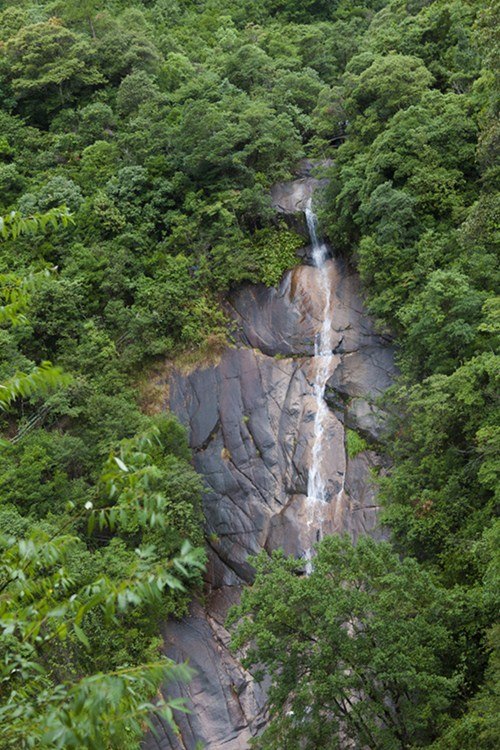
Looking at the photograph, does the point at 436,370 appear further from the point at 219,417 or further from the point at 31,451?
the point at 31,451

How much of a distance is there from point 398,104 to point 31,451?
581 inches

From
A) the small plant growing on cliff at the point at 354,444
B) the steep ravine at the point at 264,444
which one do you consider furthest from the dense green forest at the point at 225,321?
the small plant growing on cliff at the point at 354,444

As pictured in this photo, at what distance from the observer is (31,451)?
A: 15.8 metres

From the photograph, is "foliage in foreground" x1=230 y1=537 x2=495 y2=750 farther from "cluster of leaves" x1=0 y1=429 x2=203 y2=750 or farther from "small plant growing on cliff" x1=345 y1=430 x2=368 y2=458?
"cluster of leaves" x1=0 y1=429 x2=203 y2=750

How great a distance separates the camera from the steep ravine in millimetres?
15070

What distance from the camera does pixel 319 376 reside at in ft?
63.0

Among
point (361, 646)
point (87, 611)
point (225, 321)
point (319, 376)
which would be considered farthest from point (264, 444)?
point (87, 611)

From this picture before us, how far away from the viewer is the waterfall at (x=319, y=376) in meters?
17.3

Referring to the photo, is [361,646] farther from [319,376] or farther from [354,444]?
[319,376]

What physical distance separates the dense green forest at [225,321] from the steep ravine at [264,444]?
Result: 0.98 metres

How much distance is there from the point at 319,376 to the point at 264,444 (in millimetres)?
2615

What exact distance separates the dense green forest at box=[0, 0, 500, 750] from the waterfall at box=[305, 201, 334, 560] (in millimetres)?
811

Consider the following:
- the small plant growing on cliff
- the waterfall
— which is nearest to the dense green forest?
the waterfall

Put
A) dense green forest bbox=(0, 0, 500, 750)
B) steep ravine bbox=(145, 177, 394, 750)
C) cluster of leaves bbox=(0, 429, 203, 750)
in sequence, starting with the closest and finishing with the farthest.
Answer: cluster of leaves bbox=(0, 429, 203, 750), dense green forest bbox=(0, 0, 500, 750), steep ravine bbox=(145, 177, 394, 750)
